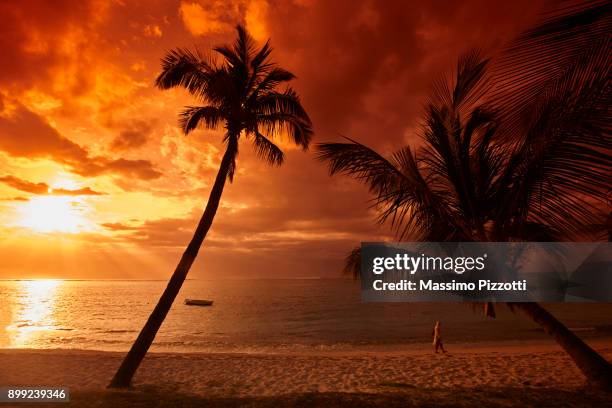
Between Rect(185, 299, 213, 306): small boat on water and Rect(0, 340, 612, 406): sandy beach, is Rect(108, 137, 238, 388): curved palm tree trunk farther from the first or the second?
Rect(185, 299, 213, 306): small boat on water

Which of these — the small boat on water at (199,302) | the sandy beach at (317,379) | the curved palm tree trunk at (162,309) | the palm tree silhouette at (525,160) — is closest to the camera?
the palm tree silhouette at (525,160)

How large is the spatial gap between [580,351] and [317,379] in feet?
28.0

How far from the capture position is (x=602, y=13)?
10.3 ft

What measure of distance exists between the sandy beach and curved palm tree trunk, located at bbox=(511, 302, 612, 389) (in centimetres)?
42

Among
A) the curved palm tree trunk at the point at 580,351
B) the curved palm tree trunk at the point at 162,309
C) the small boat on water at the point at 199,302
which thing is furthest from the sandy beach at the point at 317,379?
the small boat on water at the point at 199,302

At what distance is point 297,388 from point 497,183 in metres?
9.06

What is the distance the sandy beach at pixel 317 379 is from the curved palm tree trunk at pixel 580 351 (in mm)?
417

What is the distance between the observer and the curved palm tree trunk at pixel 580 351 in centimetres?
814

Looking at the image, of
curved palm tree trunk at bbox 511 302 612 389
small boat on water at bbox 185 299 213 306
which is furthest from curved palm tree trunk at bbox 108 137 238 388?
small boat on water at bbox 185 299 213 306

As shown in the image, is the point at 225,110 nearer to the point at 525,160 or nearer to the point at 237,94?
the point at 237,94

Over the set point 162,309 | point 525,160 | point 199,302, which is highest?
point 525,160

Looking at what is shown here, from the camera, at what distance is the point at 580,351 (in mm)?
8320

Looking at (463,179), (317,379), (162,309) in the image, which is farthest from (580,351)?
(162,309)

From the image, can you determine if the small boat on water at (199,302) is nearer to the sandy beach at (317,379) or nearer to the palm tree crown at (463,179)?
the sandy beach at (317,379)
